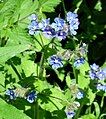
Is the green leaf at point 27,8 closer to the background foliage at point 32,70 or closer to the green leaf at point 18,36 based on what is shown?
the background foliage at point 32,70

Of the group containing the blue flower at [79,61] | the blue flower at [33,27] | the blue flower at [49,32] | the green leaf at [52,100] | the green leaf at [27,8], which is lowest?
the green leaf at [52,100]

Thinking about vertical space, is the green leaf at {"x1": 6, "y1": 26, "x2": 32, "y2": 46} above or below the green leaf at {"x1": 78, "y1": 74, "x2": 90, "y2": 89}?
above

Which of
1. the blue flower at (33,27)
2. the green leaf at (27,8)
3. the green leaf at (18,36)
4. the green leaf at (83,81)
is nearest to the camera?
the green leaf at (18,36)

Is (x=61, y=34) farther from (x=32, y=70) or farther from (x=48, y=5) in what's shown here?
(x=32, y=70)

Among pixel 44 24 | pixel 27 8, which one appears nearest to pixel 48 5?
pixel 27 8

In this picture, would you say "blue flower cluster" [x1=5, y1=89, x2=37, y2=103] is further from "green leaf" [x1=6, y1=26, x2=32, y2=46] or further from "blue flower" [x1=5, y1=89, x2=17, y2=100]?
"green leaf" [x1=6, y1=26, x2=32, y2=46]

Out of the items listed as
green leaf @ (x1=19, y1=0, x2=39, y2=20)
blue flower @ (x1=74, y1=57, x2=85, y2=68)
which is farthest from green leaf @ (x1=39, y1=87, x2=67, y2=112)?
green leaf @ (x1=19, y1=0, x2=39, y2=20)

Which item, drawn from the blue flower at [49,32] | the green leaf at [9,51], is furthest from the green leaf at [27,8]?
the green leaf at [9,51]

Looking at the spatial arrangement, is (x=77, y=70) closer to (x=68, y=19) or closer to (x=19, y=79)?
(x=19, y=79)
